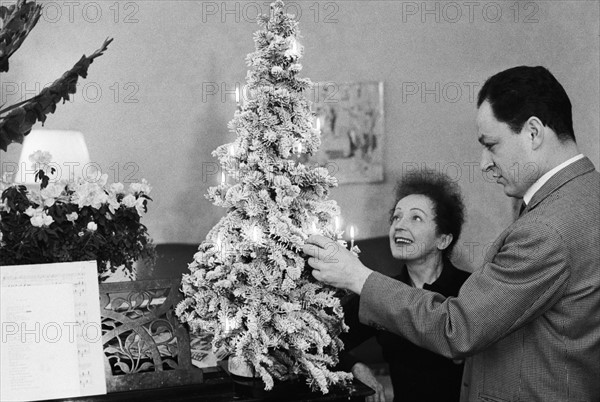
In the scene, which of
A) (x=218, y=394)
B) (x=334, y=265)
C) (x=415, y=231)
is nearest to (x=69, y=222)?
(x=218, y=394)

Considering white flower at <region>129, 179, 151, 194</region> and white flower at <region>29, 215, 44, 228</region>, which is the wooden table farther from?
white flower at <region>129, 179, 151, 194</region>

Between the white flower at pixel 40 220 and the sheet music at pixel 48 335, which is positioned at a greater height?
the white flower at pixel 40 220

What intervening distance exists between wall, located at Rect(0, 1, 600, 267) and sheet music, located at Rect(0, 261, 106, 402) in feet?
5.22

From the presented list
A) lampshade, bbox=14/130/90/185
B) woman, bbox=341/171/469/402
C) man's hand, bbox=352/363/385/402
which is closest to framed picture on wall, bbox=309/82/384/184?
woman, bbox=341/171/469/402

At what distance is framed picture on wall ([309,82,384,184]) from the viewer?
143 inches

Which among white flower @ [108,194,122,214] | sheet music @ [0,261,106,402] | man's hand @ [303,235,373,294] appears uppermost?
white flower @ [108,194,122,214]

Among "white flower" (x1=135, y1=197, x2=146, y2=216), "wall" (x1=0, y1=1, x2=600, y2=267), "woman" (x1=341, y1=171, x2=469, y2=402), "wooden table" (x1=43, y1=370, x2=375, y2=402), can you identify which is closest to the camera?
"wooden table" (x1=43, y1=370, x2=375, y2=402)

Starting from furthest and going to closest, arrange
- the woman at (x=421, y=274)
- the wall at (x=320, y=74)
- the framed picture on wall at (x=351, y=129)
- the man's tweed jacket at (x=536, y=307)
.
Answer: the framed picture on wall at (x=351, y=129) → the wall at (x=320, y=74) → the woman at (x=421, y=274) → the man's tweed jacket at (x=536, y=307)

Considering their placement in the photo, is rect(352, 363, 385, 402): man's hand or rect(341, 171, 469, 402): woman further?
rect(352, 363, 385, 402): man's hand

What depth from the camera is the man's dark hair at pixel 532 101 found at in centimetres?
180

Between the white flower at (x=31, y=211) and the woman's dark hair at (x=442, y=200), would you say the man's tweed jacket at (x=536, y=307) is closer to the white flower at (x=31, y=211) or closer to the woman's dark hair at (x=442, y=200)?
the white flower at (x=31, y=211)

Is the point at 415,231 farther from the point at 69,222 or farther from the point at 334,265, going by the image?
the point at 69,222

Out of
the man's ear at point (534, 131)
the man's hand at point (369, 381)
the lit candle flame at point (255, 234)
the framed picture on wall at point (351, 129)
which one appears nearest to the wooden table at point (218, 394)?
the lit candle flame at point (255, 234)

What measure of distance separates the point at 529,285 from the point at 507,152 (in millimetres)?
395
